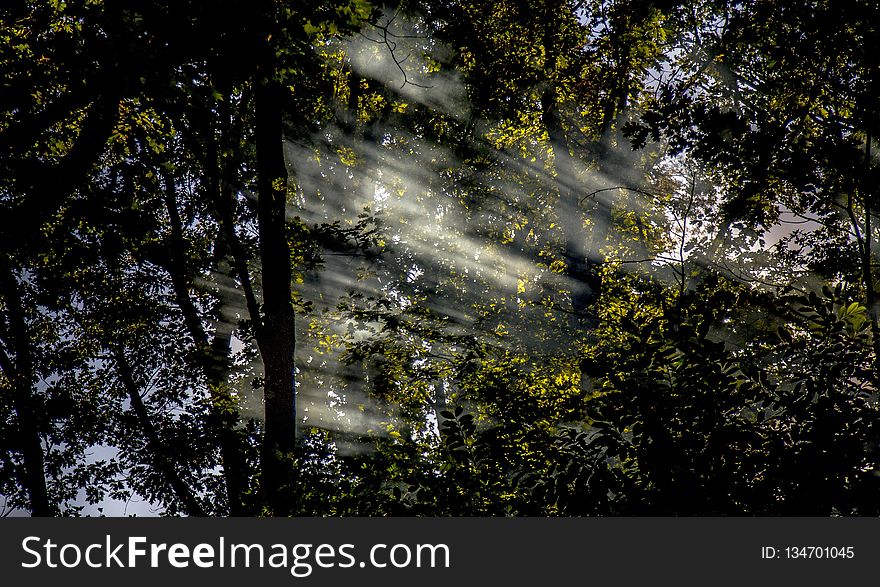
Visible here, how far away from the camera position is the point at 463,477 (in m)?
4.44

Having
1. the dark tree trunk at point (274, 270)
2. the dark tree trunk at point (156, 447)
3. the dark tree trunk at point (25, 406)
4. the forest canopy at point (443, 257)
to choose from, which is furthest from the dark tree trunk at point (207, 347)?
the dark tree trunk at point (25, 406)

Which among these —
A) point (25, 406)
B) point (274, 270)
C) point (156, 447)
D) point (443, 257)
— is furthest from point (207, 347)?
point (443, 257)

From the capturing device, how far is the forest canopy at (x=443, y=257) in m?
3.63

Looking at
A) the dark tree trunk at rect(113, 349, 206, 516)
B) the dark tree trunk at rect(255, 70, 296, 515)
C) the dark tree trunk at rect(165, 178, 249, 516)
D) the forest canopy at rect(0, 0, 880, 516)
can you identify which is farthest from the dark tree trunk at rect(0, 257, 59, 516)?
the dark tree trunk at rect(255, 70, 296, 515)

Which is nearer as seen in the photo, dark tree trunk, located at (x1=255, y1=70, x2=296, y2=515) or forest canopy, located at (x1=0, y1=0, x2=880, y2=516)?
forest canopy, located at (x1=0, y1=0, x2=880, y2=516)

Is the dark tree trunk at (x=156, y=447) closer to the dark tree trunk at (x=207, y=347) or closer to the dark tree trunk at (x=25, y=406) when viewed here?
the dark tree trunk at (x=207, y=347)

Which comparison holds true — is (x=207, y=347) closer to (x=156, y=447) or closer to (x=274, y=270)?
(x=156, y=447)

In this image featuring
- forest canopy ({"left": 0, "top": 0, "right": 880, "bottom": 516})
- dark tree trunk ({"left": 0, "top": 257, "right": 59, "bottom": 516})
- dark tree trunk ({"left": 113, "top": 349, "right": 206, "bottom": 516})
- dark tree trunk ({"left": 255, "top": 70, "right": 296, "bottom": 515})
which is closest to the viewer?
forest canopy ({"left": 0, "top": 0, "right": 880, "bottom": 516})

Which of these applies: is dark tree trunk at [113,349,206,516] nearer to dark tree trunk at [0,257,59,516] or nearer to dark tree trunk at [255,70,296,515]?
dark tree trunk at [0,257,59,516]

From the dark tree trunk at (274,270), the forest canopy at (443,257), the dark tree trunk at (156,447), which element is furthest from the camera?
the dark tree trunk at (156,447)

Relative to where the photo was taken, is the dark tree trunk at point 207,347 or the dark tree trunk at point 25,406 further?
the dark tree trunk at point 25,406

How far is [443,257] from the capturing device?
1480cm

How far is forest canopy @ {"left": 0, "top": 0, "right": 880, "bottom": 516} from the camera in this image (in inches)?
143

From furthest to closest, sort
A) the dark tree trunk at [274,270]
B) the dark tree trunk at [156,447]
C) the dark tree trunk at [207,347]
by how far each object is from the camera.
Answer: the dark tree trunk at [156,447]
the dark tree trunk at [207,347]
the dark tree trunk at [274,270]
